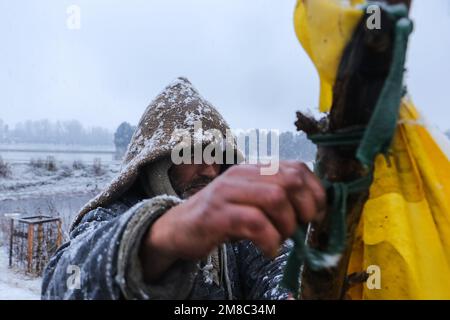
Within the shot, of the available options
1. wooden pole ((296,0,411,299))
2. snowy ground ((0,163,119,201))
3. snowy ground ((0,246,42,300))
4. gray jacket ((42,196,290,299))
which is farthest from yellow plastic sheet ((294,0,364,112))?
snowy ground ((0,163,119,201))

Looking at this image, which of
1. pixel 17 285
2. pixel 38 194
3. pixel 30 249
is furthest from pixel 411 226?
pixel 38 194

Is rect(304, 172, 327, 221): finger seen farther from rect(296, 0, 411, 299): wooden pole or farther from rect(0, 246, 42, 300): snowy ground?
rect(0, 246, 42, 300): snowy ground

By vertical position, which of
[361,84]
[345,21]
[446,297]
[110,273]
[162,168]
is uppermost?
[345,21]

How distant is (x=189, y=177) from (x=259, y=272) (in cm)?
63

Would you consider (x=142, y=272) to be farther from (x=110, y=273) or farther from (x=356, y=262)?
(x=356, y=262)

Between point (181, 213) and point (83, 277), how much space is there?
1.23 feet

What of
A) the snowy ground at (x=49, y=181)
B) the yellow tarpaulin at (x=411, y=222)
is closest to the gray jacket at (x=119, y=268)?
the yellow tarpaulin at (x=411, y=222)

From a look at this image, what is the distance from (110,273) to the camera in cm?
92

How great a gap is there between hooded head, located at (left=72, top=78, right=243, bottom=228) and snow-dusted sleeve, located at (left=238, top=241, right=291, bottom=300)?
1.70 ft

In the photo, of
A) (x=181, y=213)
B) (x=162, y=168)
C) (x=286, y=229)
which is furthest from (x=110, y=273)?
(x=162, y=168)

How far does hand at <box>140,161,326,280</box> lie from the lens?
712 millimetres

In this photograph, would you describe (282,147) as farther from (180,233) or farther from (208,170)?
(180,233)

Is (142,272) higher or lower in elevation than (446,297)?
higher

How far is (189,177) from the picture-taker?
2.04 m
